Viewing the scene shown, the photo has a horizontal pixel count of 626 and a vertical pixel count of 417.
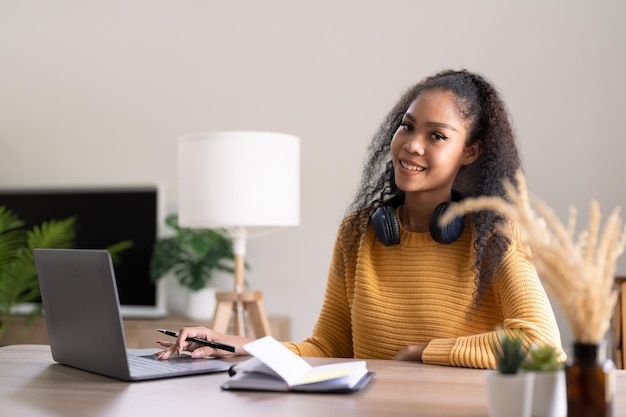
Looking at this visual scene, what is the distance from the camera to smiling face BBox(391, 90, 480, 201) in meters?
1.97

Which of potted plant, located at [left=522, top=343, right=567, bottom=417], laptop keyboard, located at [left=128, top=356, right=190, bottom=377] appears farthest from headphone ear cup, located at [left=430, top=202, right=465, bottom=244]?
potted plant, located at [left=522, top=343, right=567, bottom=417]

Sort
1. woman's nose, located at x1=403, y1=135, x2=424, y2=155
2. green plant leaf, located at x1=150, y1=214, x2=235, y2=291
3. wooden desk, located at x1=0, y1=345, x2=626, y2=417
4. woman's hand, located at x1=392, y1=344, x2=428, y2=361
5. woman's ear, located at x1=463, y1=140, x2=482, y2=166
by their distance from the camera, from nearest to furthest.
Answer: wooden desk, located at x1=0, y1=345, x2=626, y2=417
woman's hand, located at x1=392, y1=344, x2=428, y2=361
woman's nose, located at x1=403, y1=135, x2=424, y2=155
woman's ear, located at x1=463, y1=140, x2=482, y2=166
green plant leaf, located at x1=150, y1=214, x2=235, y2=291

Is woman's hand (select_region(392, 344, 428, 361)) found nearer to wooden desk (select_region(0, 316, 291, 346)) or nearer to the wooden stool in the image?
the wooden stool

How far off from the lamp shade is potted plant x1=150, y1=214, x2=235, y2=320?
0.65 meters

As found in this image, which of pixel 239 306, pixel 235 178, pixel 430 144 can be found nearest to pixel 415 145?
pixel 430 144

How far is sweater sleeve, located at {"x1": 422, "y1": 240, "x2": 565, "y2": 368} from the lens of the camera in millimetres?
1571

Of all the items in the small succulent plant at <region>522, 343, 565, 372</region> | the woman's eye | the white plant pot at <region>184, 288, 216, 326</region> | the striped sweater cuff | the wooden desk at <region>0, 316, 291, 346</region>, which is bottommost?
the wooden desk at <region>0, 316, 291, 346</region>

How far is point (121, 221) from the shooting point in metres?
4.05

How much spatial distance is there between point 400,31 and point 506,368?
2951 mm

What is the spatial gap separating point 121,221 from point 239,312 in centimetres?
107

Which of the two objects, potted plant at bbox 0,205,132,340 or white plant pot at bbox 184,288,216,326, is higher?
potted plant at bbox 0,205,132,340

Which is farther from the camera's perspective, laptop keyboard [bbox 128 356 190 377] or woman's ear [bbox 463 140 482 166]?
woman's ear [bbox 463 140 482 166]

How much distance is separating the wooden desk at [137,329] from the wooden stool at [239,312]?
400mm

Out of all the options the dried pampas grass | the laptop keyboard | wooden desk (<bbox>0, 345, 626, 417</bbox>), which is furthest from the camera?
the laptop keyboard
